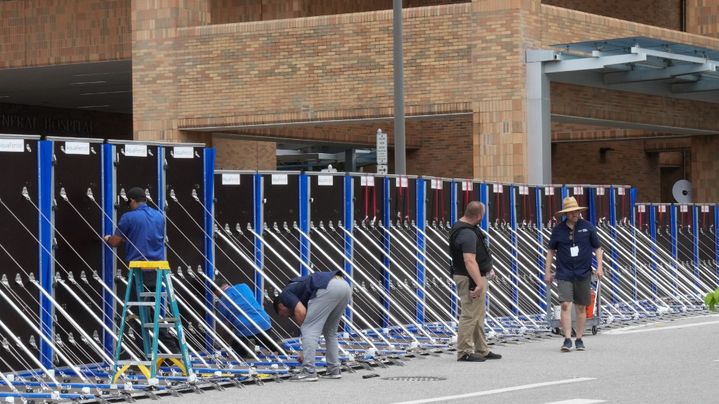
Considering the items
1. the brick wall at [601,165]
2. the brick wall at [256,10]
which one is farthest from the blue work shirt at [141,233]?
the brick wall at [601,165]

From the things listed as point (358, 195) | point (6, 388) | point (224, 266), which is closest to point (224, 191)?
point (224, 266)

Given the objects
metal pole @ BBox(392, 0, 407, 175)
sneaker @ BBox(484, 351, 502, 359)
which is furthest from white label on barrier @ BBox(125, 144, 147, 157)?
metal pole @ BBox(392, 0, 407, 175)

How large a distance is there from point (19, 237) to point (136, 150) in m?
1.74

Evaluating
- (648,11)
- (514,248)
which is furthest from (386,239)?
(648,11)

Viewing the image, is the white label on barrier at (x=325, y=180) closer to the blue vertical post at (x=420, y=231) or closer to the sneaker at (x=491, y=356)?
the blue vertical post at (x=420, y=231)

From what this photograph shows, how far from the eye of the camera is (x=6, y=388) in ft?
43.7

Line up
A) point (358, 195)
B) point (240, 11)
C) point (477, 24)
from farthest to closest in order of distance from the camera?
point (240, 11)
point (477, 24)
point (358, 195)

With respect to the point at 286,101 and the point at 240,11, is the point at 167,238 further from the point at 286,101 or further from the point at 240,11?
the point at 240,11

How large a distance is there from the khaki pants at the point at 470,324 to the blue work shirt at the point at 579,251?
6.14 ft

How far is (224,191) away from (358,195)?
262 cm

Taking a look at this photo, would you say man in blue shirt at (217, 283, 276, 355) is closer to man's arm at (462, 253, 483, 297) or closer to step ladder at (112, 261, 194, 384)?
step ladder at (112, 261, 194, 384)

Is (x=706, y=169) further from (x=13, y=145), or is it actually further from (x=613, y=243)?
(x=13, y=145)

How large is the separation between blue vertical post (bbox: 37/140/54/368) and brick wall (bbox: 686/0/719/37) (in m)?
23.9

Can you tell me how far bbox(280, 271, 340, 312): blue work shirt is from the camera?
1391cm
